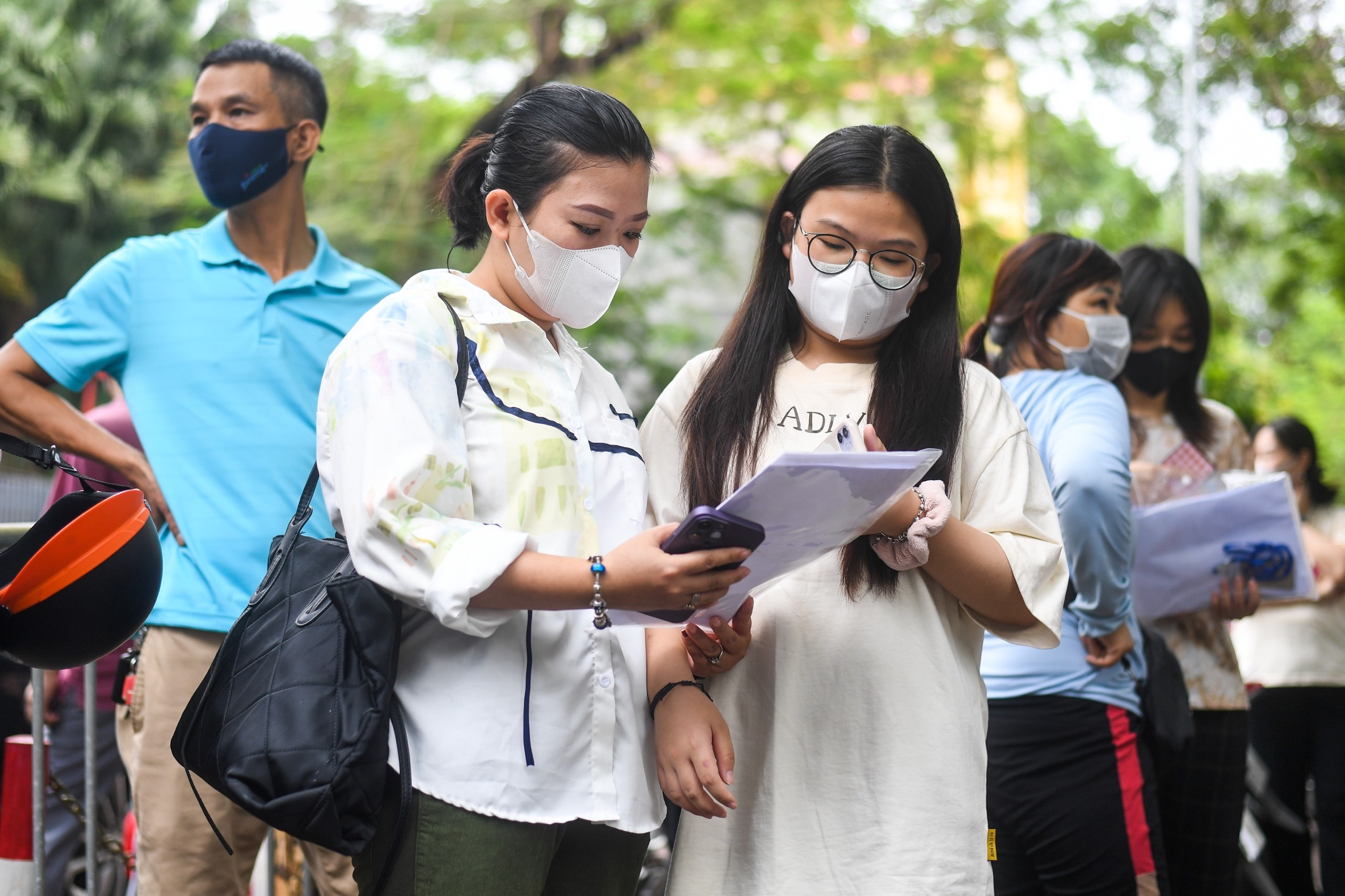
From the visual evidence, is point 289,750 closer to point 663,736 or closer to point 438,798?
point 438,798

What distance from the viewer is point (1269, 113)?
31.3 ft

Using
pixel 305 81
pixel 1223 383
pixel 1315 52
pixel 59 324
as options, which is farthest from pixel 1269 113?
pixel 59 324

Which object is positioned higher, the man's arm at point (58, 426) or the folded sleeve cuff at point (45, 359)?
the folded sleeve cuff at point (45, 359)

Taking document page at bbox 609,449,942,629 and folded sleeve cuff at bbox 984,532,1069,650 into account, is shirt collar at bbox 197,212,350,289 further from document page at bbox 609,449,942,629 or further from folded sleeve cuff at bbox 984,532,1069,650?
folded sleeve cuff at bbox 984,532,1069,650

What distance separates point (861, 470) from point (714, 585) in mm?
261

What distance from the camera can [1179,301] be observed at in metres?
3.69

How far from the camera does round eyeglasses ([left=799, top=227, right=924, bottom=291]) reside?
7.13 feet

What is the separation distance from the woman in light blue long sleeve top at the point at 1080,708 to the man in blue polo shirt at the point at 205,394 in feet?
5.14

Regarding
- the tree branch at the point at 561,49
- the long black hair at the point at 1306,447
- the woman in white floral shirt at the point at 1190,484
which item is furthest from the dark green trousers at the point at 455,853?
the tree branch at the point at 561,49

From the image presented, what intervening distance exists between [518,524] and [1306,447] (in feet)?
15.4

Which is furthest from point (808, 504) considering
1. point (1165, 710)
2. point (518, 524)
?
point (1165, 710)

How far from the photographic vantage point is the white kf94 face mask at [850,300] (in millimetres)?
2170

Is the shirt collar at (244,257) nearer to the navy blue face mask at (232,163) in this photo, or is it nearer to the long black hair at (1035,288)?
the navy blue face mask at (232,163)

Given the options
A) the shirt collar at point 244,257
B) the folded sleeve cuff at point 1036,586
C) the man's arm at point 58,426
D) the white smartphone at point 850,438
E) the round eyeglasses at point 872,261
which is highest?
the shirt collar at point 244,257
